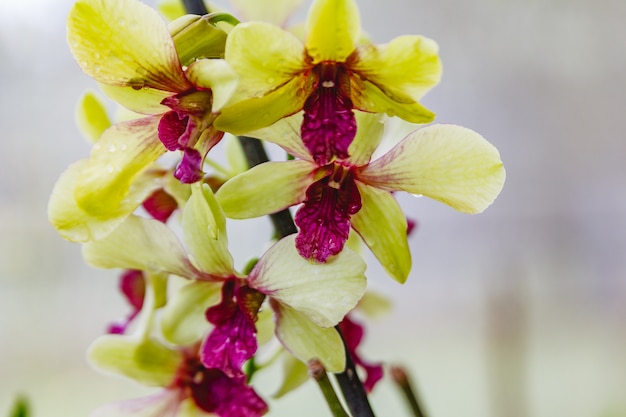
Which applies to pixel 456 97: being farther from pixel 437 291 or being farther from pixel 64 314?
pixel 64 314

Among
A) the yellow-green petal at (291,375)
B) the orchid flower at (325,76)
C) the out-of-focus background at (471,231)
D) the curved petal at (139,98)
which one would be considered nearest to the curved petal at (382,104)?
the orchid flower at (325,76)

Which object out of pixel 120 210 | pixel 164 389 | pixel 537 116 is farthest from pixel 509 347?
pixel 537 116

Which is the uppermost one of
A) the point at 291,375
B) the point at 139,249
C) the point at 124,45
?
the point at 124,45

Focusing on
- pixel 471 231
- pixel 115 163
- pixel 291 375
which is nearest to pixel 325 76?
pixel 115 163

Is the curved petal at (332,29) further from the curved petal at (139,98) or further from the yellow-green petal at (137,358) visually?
the yellow-green petal at (137,358)

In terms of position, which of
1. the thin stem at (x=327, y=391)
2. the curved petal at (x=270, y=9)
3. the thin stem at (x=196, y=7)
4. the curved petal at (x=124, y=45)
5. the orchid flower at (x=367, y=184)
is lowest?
the thin stem at (x=327, y=391)

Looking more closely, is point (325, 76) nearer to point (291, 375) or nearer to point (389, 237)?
point (389, 237)

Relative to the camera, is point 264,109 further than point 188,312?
No
